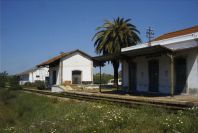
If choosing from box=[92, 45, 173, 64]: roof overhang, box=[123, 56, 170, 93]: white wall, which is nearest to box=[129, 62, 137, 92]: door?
box=[123, 56, 170, 93]: white wall

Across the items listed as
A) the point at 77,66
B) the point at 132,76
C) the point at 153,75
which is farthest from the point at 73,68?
the point at 153,75

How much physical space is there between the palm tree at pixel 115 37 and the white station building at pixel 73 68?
3.84m

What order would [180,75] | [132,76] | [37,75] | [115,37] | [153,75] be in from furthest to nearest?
[37,75] → [115,37] → [132,76] → [153,75] → [180,75]

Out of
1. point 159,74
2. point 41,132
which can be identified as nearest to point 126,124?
point 41,132

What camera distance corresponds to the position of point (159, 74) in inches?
938

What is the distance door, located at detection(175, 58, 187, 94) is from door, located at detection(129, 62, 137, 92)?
6069 mm

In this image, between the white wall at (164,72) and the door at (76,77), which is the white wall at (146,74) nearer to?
the white wall at (164,72)

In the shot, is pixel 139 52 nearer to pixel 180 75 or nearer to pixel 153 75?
pixel 153 75

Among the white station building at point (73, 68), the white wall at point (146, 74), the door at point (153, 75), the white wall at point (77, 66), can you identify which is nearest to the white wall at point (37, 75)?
the white station building at point (73, 68)

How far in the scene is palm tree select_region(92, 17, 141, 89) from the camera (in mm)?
40750

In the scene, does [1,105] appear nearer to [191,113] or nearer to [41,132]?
[41,132]

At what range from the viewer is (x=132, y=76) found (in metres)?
28.0

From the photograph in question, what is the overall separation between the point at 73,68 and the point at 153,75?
22203 mm

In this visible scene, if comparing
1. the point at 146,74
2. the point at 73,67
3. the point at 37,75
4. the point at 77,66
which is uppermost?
the point at 77,66
